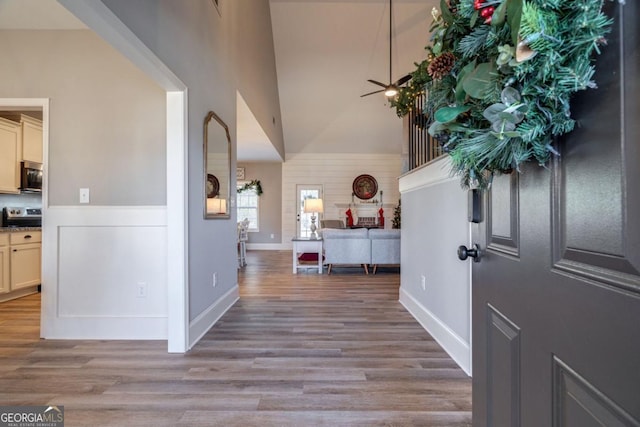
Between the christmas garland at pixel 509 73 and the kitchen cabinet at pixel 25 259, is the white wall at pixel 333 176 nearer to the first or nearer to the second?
the kitchen cabinet at pixel 25 259

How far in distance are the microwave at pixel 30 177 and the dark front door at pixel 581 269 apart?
533 cm

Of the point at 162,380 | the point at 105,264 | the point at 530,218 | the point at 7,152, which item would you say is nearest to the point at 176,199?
the point at 105,264

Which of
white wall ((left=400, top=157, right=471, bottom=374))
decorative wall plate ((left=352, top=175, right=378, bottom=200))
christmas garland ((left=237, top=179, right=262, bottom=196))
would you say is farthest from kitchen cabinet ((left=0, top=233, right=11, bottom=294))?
decorative wall plate ((left=352, top=175, right=378, bottom=200))

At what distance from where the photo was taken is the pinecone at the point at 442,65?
0.75m

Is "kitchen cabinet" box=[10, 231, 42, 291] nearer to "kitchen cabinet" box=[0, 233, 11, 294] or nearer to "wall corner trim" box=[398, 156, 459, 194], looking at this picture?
"kitchen cabinet" box=[0, 233, 11, 294]

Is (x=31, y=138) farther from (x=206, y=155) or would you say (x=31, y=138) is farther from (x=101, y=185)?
(x=206, y=155)

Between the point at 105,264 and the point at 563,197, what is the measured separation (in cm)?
303

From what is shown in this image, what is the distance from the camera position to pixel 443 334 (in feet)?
7.68

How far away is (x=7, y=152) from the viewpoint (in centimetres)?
383

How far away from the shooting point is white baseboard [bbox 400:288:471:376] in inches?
79.5

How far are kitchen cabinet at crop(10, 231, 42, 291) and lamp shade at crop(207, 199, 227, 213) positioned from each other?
2.64 metres

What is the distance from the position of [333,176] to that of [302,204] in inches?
48.4

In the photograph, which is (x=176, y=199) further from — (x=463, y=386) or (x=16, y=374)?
(x=463, y=386)

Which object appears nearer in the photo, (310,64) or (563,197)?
(563,197)
